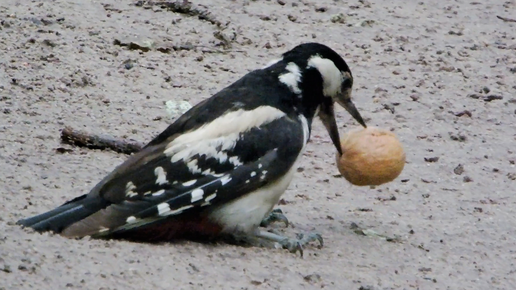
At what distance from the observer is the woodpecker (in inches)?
179

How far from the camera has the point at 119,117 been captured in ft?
20.7

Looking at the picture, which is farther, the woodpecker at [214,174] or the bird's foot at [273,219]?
the bird's foot at [273,219]

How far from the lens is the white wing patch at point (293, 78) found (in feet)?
16.4

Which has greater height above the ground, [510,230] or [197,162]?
[197,162]

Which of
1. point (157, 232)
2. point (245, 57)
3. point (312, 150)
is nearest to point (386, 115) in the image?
point (312, 150)

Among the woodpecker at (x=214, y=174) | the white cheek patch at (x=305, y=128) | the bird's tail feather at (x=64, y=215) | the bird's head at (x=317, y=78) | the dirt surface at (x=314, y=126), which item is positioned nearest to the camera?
the dirt surface at (x=314, y=126)

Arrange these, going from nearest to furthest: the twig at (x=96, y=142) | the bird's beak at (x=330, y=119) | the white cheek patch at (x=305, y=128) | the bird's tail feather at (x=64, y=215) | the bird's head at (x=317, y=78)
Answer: the bird's tail feather at (x=64, y=215) → the white cheek patch at (x=305, y=128) → the bird's head at (x=317, y=78) → the bird's beak at (x=330, y=119) → the twig at (x=96, y=142)

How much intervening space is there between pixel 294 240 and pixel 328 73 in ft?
2.70

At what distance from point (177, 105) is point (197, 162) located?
1.94m

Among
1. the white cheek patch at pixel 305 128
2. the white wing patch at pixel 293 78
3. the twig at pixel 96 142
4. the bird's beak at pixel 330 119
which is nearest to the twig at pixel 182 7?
the twig at pixel 96 142

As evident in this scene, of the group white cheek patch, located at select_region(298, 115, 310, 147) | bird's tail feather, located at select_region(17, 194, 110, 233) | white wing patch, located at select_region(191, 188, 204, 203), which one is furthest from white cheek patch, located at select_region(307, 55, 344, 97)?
bird's tail feather, located at select_region(17, 194, 110, 233)

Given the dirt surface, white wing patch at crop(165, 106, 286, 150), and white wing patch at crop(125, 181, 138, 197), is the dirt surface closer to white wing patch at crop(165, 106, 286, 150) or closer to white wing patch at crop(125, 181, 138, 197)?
white wing patch at crop(125, 181, 138, 197)

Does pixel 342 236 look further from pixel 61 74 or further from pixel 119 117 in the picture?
pixel 61 74

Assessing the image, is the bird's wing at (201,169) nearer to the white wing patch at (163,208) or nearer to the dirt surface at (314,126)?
the white wing patch at (163,208)
